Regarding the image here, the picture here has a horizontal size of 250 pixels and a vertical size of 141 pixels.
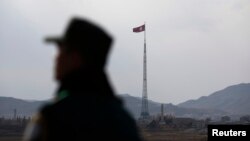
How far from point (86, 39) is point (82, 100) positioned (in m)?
0.34

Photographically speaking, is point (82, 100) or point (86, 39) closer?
point (82, 100)

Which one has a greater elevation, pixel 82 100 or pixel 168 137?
pixel 82 100

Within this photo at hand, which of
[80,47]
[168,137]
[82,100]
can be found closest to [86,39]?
[80,47]

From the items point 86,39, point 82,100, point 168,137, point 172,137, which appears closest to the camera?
point 82,100

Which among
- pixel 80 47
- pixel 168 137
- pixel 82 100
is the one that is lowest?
pixel 168 137

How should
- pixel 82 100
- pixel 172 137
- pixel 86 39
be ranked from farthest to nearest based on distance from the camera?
1. pixel 172 137
2. pixel 86 39
3. pixel 82 100

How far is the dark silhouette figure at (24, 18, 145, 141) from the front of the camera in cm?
294

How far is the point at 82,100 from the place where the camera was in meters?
3.08

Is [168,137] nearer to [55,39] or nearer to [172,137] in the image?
[172,137]

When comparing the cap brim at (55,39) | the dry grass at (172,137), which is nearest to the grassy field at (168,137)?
the dry grass at (172,137)

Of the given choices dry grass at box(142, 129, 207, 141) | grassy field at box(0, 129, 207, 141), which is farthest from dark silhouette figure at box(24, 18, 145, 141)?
dry grass at box(142, 129, 207, 141)

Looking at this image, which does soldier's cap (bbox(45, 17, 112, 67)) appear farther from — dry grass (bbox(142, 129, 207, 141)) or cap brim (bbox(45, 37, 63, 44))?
dry grass (bbox(142, 129, 207, 141))

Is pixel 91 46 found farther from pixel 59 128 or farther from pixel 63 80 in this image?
pixel 59 128

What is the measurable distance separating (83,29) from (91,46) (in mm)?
102
